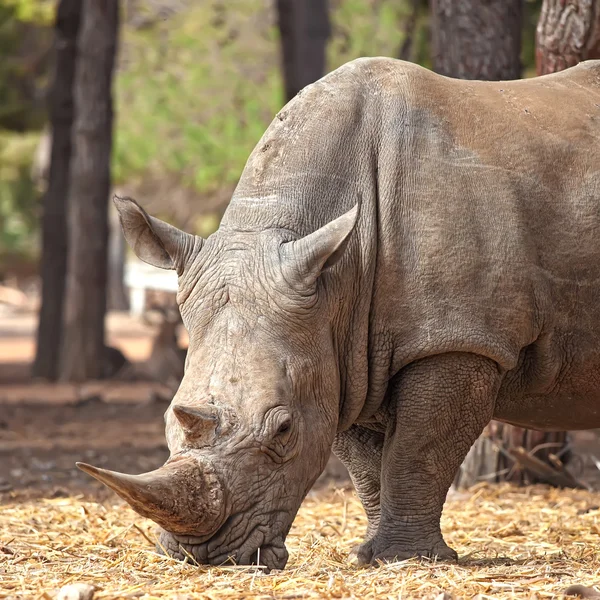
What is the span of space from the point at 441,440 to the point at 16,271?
114 ft

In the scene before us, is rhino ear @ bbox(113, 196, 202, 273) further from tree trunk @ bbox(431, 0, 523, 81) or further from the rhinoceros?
tree trunk @ bbox(431, 0, 523, 81)

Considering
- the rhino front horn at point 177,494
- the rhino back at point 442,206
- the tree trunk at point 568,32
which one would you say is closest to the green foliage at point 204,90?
the tree trunk at point 568,32

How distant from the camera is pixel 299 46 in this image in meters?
15.3

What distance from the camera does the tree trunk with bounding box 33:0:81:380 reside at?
1675cm

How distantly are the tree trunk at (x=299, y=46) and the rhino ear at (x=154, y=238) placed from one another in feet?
30.2

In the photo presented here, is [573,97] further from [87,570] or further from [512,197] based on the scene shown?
[87,570]

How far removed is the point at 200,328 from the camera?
5.09 metres

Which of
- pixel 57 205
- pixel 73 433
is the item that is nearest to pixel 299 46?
pixel 57 205

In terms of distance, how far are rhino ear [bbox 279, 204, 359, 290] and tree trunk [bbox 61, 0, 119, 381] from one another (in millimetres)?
11226

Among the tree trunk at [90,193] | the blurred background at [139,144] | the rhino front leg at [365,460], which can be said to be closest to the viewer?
the rhino front leg at [365,460]

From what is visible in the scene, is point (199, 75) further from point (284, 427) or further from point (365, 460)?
point (284, 427)

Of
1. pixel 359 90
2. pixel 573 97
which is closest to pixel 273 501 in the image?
pixel 359 90

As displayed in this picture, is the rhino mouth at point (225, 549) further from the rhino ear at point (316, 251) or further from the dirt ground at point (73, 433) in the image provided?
the dirt ground at point (73, 433)

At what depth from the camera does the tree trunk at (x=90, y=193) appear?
51.8 feet
